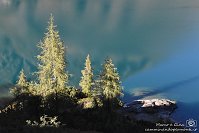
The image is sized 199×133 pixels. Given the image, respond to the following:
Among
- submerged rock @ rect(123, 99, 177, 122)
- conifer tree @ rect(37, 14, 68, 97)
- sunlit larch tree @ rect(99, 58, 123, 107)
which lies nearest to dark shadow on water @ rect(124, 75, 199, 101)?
submerged rock @ rect(123, 99, 177, 122)

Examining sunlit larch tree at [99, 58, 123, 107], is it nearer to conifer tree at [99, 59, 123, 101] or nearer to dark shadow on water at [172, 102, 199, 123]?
conifer tree at [99, 59, 123, 101]

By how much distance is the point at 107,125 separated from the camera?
144 feet

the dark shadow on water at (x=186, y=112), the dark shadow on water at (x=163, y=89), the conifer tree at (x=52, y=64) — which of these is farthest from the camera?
the dark shadow on water at (x=163, y=89)

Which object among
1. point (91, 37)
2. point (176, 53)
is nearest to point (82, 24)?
point (91, 37)

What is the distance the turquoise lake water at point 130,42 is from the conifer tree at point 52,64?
2252 cm

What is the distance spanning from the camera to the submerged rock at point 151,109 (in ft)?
188

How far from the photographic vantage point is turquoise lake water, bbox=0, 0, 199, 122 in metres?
87.3

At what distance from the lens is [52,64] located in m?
47.6

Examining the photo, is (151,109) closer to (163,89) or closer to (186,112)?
(186,112)

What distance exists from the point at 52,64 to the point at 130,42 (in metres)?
83.7

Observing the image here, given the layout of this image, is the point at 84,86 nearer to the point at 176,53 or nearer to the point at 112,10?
the point at 176,53

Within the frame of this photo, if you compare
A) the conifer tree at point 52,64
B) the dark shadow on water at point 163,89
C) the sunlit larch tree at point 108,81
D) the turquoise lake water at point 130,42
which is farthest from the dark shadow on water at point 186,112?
the conifer tree at point 52,64

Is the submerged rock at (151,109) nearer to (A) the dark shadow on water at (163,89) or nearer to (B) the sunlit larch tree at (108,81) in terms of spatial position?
(B) the sunlit larch tree at (108,81)

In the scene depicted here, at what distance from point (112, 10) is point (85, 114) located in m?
141
